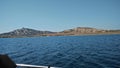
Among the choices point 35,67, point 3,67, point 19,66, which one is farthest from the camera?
point 19,66

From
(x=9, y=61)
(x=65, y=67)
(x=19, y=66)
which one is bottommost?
(x=65, y=67)

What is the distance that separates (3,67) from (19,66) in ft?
5.94

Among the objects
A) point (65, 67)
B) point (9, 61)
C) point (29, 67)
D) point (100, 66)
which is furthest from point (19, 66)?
point (100, 66)

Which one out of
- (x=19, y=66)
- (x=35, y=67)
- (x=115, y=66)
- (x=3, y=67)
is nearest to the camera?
(x=3, y=67)

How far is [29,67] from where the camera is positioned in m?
7.26

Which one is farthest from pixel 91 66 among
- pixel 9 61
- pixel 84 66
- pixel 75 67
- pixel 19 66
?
pixel 9 61

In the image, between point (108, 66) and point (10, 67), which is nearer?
point (10, 67)

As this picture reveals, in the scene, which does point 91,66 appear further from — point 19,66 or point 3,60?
point 3,60

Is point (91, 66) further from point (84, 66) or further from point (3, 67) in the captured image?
point (3, 67)

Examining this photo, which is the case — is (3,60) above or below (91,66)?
above

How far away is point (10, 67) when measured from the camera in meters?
5.97

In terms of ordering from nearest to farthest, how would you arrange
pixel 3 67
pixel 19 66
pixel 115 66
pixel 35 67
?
1. pixel 3 67
2. pixel 35 67
3. pixel 19 66
4. pixel 115 66

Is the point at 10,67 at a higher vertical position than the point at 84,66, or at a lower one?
higher

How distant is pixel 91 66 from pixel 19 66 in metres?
13.5
